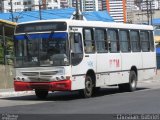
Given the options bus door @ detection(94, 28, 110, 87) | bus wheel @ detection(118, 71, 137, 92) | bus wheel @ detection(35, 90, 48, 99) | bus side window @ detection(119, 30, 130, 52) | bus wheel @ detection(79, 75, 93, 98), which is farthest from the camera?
bus wheel @ detection(118, 71, 137, 92)

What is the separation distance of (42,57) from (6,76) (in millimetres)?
8534

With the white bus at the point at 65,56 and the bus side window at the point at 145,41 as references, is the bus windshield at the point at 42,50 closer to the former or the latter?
the white bus at the point at 65,56

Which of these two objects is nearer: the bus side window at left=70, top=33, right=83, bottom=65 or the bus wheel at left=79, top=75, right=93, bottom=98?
the bus side window at left=70, top=33, right=83, bottom=65

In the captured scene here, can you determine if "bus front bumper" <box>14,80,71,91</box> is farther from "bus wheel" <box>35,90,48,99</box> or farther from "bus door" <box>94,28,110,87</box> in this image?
"bus door" <box>94,28,110,87</box>

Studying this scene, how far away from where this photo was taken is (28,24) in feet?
66.8

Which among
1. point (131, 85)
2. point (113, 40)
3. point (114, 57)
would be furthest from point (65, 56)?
point (131, 85)

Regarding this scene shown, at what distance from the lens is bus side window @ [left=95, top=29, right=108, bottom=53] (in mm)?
21531

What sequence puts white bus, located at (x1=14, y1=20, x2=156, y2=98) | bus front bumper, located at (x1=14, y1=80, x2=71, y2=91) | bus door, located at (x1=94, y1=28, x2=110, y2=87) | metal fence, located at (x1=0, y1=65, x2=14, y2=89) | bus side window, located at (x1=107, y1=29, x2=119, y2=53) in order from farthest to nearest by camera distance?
metal fence, located at (x1=0, y1=65, x2=14, y2=89)
bus side window, located at (x1=107, y1=29, x2=119, y2=53)
bus door, located at (x1=94, y1=28, x2=110, y2=87)
white bus, located at (x1=14, y1=20, x2=156, y2=98)
bus front bumper, located at (x1=14, y1=80, x2=71, y2=91)

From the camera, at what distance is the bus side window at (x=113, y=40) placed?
73.8ft

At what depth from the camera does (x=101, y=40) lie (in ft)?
71.5

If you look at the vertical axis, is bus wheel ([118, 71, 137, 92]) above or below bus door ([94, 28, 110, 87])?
below

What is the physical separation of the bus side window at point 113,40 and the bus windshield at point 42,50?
3.43 m

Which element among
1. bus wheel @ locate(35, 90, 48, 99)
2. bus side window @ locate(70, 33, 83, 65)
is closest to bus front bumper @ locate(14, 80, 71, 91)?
bus side window @ locate(70, 33, 83, 65)

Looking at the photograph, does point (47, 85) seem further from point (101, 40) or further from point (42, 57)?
point (101, 40)
